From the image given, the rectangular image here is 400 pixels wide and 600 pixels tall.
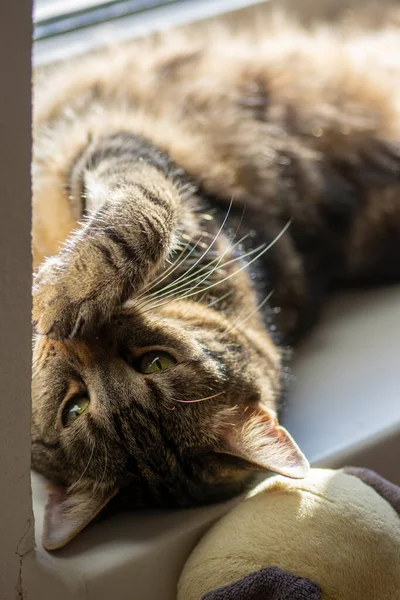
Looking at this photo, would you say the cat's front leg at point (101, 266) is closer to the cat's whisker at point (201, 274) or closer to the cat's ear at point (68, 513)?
the cat's whisker at point (201, 274)

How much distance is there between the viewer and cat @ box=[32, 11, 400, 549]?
45.4 inches

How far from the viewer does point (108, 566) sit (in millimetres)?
1092

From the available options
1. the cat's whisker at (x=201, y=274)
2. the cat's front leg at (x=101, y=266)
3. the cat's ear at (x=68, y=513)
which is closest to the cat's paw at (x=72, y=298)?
the cat's front leg at (x=101, y=266)

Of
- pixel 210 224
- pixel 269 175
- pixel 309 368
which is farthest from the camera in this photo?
pixel 269 175

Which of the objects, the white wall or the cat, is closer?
the white wall

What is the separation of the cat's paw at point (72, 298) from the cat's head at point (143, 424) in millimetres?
40

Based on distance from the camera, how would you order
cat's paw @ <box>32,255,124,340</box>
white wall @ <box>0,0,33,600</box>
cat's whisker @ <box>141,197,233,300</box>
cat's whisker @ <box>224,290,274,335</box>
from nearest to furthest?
white wall @ <box>0,0,33,600</box> < cat's paw @ <box>32,255,124,340</box> < cat's whisker @ <box>141,197,233,300</box> < cat's whisker @ <box>224,290,274,335</box>

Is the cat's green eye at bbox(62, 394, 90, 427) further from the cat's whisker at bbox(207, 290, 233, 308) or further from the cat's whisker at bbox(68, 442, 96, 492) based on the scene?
the cat's whisker at bbox(207, 290, 233, 308)

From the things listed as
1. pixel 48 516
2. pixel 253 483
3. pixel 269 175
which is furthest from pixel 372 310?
pixel 48 516

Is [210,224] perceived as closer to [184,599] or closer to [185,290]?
[185,290]

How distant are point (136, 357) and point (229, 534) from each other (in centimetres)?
28

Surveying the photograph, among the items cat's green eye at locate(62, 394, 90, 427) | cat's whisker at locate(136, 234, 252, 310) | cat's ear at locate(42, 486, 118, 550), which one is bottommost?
cat's ear at locate(42, 486, 118, 550)

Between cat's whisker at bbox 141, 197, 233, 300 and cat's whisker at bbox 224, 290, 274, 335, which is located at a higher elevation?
cat's whisker at bbox 141, 197, 233, 300

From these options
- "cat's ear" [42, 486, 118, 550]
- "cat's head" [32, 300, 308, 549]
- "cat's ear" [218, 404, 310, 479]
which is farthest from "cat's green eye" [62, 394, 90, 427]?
"cat's ear" [218, 404, 310, 479]
